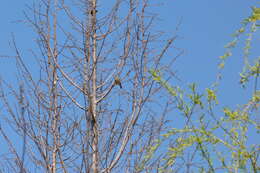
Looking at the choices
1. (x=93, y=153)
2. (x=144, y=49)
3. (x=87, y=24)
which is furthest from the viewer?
(x=87, y=24)

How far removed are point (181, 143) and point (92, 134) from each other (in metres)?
1.53

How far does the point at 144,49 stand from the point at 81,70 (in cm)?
59

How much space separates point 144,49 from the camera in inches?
155

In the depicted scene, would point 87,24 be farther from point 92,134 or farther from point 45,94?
point 92,134

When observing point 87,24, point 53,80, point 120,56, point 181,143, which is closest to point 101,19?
point 87,24

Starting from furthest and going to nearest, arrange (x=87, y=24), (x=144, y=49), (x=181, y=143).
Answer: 1. (x=87, y=24)
2. (x=144, y=49)
3. (x=181, y=143)

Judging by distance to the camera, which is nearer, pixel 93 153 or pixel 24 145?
pixel 93 153

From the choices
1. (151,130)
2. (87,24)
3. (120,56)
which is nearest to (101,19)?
(87,24)

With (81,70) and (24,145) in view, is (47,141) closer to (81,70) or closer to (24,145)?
(24,145)

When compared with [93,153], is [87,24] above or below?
above

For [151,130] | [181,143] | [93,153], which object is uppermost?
[151,130]

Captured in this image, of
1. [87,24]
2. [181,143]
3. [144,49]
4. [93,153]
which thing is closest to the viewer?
[181,143]


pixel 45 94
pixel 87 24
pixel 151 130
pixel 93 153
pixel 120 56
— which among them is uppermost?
pixel 87 24

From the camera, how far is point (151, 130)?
395 cm
